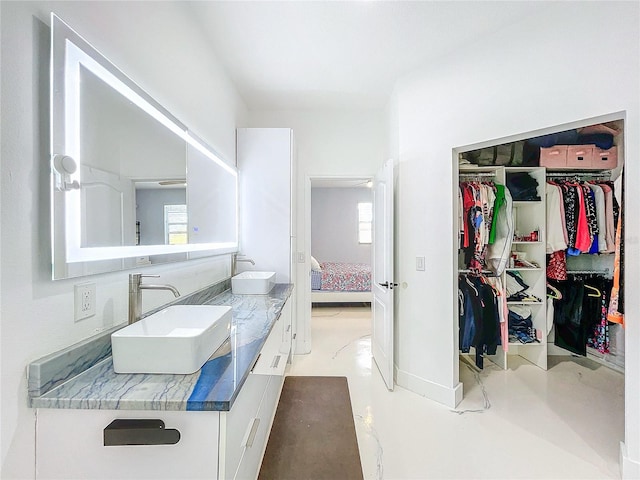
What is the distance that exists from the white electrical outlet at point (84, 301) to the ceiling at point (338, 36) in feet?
5.72

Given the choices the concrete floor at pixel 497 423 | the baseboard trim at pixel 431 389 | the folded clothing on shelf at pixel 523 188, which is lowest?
the concrete floor at pixel 497 423

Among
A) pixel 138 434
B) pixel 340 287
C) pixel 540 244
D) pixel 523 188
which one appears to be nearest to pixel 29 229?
pixel 138 434

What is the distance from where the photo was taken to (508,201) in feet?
8.67

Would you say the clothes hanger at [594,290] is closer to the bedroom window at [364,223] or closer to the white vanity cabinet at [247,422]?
the white vanity cabinet at [247,422]

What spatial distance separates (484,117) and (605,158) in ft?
5.37

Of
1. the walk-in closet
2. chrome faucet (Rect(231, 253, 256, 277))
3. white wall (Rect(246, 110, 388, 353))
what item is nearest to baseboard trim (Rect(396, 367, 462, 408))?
the walk-in closet

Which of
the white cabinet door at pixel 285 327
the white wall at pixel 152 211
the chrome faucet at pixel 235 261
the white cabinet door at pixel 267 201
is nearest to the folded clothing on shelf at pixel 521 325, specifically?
the white cabinet door at pixel 285 327

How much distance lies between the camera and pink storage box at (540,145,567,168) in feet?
8.76

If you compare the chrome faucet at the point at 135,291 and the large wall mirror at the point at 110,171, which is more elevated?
the large wall mirror at the point at 110,171

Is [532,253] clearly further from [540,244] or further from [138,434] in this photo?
[138,434]

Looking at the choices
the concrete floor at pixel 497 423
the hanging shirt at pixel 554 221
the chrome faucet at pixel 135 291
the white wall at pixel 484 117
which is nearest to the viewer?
the chrome faucet at pixel 135 291

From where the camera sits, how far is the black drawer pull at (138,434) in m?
0.81

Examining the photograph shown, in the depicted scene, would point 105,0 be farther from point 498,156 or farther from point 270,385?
point 498,156

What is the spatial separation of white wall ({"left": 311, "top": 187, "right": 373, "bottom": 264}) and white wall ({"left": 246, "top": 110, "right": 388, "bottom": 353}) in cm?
383
